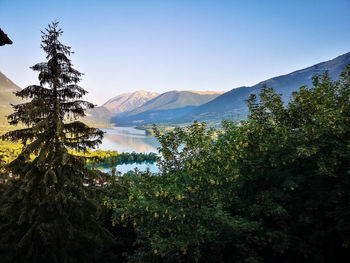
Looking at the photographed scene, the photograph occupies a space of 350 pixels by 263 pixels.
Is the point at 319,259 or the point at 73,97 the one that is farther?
the point at 73,97

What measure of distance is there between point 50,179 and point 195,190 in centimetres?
589

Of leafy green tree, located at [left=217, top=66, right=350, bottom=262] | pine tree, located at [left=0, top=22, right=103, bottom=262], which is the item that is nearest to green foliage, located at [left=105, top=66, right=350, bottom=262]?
leafy green tree, located at [left=217, top=66, right=350, bottom=262]

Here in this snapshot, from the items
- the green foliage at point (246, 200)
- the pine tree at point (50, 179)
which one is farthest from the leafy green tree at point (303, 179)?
the pine tree at point (50, 179)

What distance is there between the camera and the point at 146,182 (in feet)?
27.3

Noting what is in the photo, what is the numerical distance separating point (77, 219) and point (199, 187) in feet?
19.9

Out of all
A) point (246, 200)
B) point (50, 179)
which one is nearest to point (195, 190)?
point (246, 200)

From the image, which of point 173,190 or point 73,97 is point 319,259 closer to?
point 173,190

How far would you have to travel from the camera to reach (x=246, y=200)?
31.4ft

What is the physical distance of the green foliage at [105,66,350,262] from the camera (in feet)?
23.5

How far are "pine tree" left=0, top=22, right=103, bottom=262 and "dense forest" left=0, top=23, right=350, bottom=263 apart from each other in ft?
0.15

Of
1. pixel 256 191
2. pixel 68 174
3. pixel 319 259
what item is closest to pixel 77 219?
pixel 68 174

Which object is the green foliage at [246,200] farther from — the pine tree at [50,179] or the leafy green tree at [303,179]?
the pine tree at [50,179]

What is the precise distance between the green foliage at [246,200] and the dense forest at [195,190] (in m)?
0.04

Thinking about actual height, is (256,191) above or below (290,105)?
below
